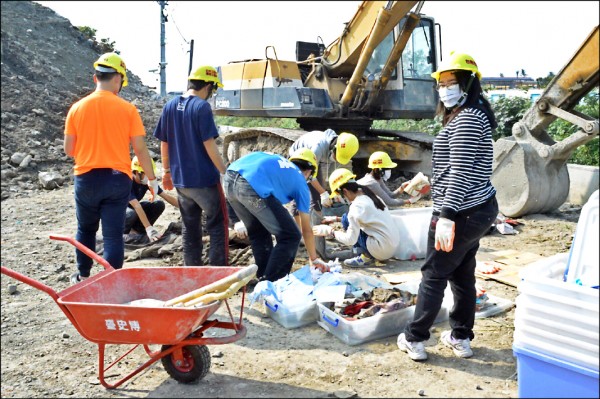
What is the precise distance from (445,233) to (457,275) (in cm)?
51

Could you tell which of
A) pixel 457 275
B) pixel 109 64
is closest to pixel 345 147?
pixel 109 64

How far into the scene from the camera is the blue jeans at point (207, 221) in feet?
14.9

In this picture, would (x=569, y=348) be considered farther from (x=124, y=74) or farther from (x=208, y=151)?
(x=124, y=74)

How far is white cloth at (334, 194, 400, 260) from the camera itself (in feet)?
17.0

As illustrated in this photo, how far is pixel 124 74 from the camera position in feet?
14.4

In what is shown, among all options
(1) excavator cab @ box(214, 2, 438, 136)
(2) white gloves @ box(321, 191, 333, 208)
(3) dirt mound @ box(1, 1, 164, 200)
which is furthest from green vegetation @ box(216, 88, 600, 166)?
(3) dirt mound @ box(1, 1, 164, 200)

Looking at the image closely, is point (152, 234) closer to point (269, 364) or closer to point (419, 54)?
point (269, 364)

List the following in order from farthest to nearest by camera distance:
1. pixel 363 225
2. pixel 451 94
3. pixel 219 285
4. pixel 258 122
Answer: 1. pixel 258 122
2. pixel 363 225
3. pixel 451 94
4. pixel 219 285

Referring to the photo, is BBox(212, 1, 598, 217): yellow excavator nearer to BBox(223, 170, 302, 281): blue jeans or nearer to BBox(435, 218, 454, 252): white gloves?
BBox(223, 170, 302, 281): blue jeans

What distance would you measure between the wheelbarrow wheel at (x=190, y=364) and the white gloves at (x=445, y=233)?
1.43 meters

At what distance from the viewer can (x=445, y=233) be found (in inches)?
122

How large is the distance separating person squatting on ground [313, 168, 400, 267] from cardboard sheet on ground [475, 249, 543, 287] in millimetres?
869

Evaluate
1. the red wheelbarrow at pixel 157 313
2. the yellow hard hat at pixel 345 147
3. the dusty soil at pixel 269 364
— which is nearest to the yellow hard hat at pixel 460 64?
the red wheelbarrow at pixel 157 313

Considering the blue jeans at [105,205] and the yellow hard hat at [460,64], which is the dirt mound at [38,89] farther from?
the yellow hard hat at [460,64]
